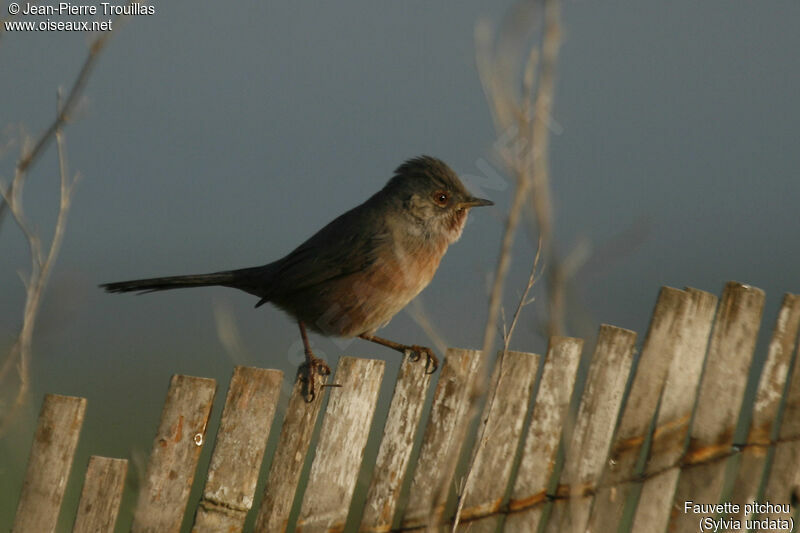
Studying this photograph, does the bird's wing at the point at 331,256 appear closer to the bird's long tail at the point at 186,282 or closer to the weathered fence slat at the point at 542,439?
the bird's long tail at the point at 186,282

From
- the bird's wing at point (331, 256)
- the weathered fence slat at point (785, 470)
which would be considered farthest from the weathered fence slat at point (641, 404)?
the bird's wing at point (331, 256)

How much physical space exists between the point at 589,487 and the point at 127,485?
2178 mm

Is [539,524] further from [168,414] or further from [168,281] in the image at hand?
[168,281]

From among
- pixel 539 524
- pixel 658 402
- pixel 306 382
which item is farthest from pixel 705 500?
pixel 306 382

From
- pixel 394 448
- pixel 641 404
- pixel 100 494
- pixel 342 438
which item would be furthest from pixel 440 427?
pixel 100 494

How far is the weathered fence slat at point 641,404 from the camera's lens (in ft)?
13.6

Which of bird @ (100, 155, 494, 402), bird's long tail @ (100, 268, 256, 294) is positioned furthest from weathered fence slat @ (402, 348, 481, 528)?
bird's long tail @ (100, 268, 256, 294)

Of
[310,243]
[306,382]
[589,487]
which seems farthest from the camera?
[310,243]

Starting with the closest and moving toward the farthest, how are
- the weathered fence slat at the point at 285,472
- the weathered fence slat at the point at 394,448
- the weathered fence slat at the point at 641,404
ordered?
1. the weathered fence slat at the point at 285,472
2. the weathered fence slat at the point at 394,448
3. the weathered fence slat at the point at 641,404

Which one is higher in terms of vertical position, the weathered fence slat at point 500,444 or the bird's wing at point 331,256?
the bird's wing at point 331,256

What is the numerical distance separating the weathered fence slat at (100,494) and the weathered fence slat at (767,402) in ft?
10.1

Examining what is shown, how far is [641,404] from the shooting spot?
13.8ft

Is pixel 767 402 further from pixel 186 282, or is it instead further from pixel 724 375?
pixel 186 282

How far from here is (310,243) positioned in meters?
5.65
